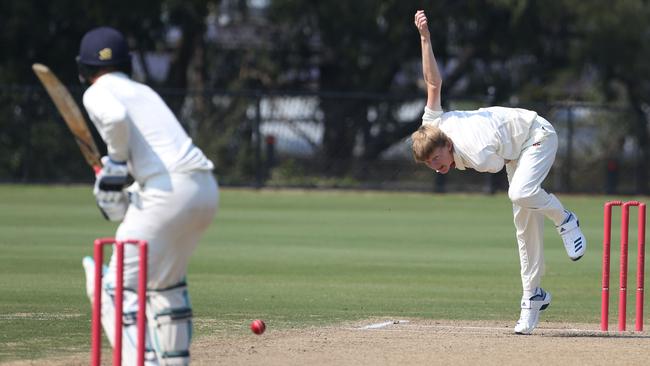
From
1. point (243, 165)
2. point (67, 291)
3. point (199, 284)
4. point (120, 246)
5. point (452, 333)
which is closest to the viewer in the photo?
point (120, 246)

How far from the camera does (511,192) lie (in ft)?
28.0

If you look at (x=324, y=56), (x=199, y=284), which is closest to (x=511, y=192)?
(x=199, y=284)

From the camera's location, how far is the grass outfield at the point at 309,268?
32.6ft

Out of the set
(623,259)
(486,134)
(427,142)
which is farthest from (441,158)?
(623,259)

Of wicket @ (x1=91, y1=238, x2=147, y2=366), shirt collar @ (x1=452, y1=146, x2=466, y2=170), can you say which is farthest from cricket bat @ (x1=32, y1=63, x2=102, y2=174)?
shirt collar @ (x1=452, y1=146, x2=466, y2=170)

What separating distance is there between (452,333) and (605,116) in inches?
796

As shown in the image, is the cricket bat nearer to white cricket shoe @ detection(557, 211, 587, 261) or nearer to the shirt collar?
the shirt collar

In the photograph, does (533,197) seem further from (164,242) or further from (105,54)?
(105,54)

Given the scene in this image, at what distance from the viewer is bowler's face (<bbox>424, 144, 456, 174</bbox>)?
8.34 metres

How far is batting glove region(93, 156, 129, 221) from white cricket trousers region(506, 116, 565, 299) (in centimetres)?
325

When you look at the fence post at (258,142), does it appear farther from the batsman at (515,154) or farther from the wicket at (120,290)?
the wicket at (120,290)

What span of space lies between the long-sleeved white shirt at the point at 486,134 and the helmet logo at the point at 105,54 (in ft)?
9.49

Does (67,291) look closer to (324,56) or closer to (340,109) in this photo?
(340,109)

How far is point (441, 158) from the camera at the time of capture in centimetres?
838
